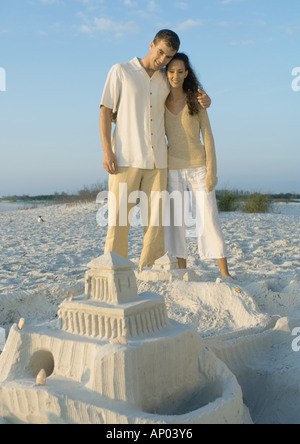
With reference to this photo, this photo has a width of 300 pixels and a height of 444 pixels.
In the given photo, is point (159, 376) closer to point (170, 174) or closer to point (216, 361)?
point (216, 361)

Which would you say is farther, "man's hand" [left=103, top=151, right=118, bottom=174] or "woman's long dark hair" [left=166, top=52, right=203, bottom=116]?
"woman's long dark hair" [left=166, top=52, right=203, bottom=116]

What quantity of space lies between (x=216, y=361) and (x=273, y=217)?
11.0 metres

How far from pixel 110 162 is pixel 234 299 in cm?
159

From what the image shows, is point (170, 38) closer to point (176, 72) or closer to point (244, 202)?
point (176, 72)

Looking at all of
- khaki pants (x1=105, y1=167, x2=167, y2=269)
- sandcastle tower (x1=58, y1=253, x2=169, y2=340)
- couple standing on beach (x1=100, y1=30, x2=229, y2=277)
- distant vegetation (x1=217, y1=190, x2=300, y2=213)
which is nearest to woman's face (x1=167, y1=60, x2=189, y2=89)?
couple standing on beach (x1=100, y1=30, x2=229, y2=277)

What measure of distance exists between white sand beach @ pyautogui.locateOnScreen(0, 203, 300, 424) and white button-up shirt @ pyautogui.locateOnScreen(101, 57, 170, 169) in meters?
1.13

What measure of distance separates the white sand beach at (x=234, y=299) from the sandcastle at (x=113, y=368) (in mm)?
443

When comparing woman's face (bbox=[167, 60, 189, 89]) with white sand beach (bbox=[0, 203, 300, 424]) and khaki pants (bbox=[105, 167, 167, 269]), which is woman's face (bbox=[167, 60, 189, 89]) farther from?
white sand beach (bbox=[0, 203, 300, 424])

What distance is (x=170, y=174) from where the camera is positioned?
174 inches

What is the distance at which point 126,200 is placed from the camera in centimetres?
411

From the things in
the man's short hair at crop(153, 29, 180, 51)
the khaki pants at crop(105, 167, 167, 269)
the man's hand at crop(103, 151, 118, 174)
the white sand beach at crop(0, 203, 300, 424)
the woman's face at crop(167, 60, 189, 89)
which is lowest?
the white sand beach at crop(0, 203, 300, 424)

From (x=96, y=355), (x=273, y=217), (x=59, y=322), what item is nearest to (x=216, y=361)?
(x=96, y=355)

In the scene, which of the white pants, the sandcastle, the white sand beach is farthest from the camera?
the white pants

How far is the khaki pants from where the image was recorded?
4098mm
